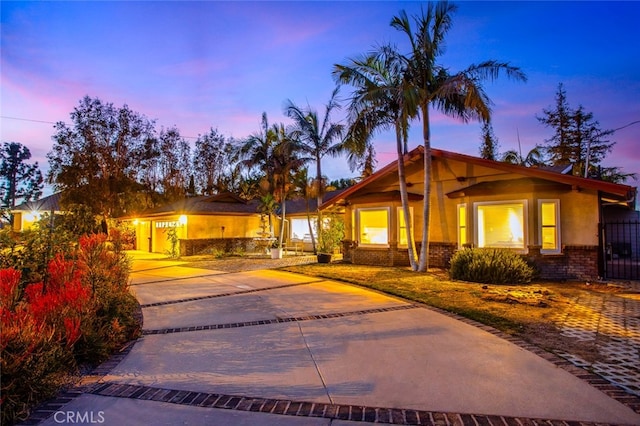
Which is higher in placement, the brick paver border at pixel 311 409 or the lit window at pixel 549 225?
the lit window at pixel 549 225

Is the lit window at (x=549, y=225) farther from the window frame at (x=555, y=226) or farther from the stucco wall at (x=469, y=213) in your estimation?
the stucco wall at (x=469, y=213)

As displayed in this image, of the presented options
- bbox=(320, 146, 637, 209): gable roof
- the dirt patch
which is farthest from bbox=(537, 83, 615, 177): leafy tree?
→ the dirt patch

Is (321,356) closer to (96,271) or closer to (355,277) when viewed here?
(96,271)

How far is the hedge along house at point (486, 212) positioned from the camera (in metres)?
10.7

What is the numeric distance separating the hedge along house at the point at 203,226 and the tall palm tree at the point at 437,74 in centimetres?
1343

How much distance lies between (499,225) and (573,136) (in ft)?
74.2

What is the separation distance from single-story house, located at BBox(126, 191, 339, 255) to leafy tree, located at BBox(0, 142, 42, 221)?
1622 inches

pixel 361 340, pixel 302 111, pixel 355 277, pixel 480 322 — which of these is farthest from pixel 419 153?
pixel 361 340

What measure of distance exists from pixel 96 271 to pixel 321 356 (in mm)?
3621

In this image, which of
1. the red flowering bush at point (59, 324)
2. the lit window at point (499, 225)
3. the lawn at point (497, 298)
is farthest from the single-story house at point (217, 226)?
the red flowering bush at point (59, 324)

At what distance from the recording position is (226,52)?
12.3m

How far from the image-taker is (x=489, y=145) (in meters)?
35.5

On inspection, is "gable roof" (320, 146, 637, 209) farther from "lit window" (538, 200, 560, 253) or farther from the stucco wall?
"lit window" (538, 200, 560, 253)

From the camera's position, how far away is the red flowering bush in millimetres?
3059
